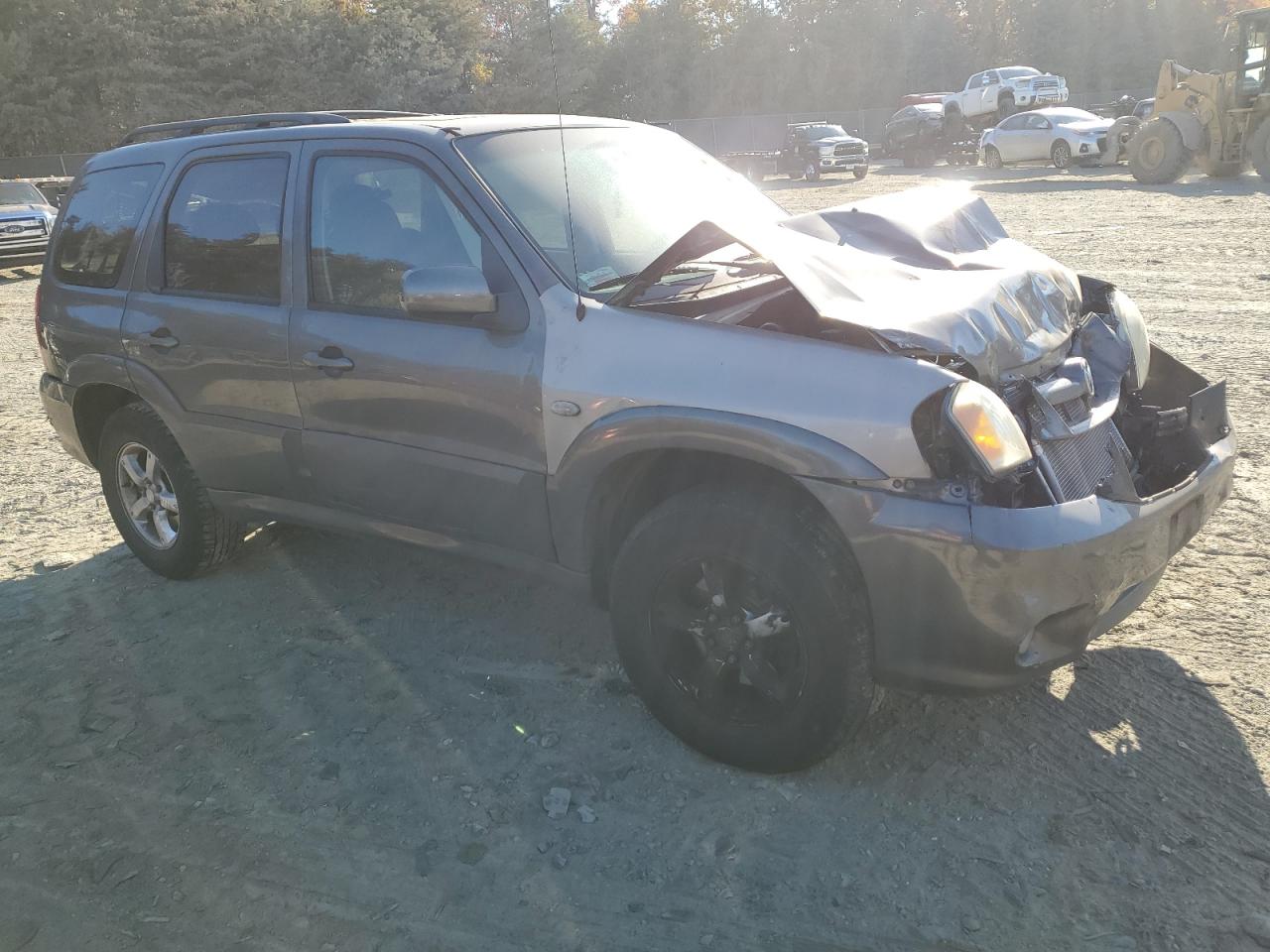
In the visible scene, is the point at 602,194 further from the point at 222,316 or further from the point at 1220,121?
the point at 1220,121

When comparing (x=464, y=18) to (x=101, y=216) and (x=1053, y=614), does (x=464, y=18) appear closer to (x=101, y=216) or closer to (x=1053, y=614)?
(x=101, y=216)

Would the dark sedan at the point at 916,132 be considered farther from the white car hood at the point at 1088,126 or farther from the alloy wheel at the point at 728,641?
the alloy wheel at the point at 728,641

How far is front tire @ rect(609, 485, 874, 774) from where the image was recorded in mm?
2789

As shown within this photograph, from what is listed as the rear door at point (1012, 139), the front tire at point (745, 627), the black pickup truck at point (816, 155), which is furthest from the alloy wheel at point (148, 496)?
the rear door at point (1012, 139)

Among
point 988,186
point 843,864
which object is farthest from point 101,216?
point 988,186

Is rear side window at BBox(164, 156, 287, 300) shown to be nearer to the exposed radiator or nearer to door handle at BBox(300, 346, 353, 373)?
door handle at BBox(300, 346, 353, 373)

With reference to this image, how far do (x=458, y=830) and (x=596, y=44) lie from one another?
53869 mm

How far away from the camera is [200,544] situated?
15.4 ft

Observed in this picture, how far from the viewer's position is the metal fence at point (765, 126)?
44594 mm

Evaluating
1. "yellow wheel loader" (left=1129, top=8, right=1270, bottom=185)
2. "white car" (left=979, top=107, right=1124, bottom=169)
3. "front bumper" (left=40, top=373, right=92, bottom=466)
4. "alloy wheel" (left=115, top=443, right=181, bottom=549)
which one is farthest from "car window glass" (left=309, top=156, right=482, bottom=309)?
"white car" (left=979, top=107, right=1124, bottom=169)

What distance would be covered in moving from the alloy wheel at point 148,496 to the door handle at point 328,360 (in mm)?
1377

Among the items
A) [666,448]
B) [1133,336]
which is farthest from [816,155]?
[666,448]

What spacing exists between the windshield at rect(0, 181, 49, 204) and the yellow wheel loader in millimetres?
21144

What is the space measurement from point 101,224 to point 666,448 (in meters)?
3.23
